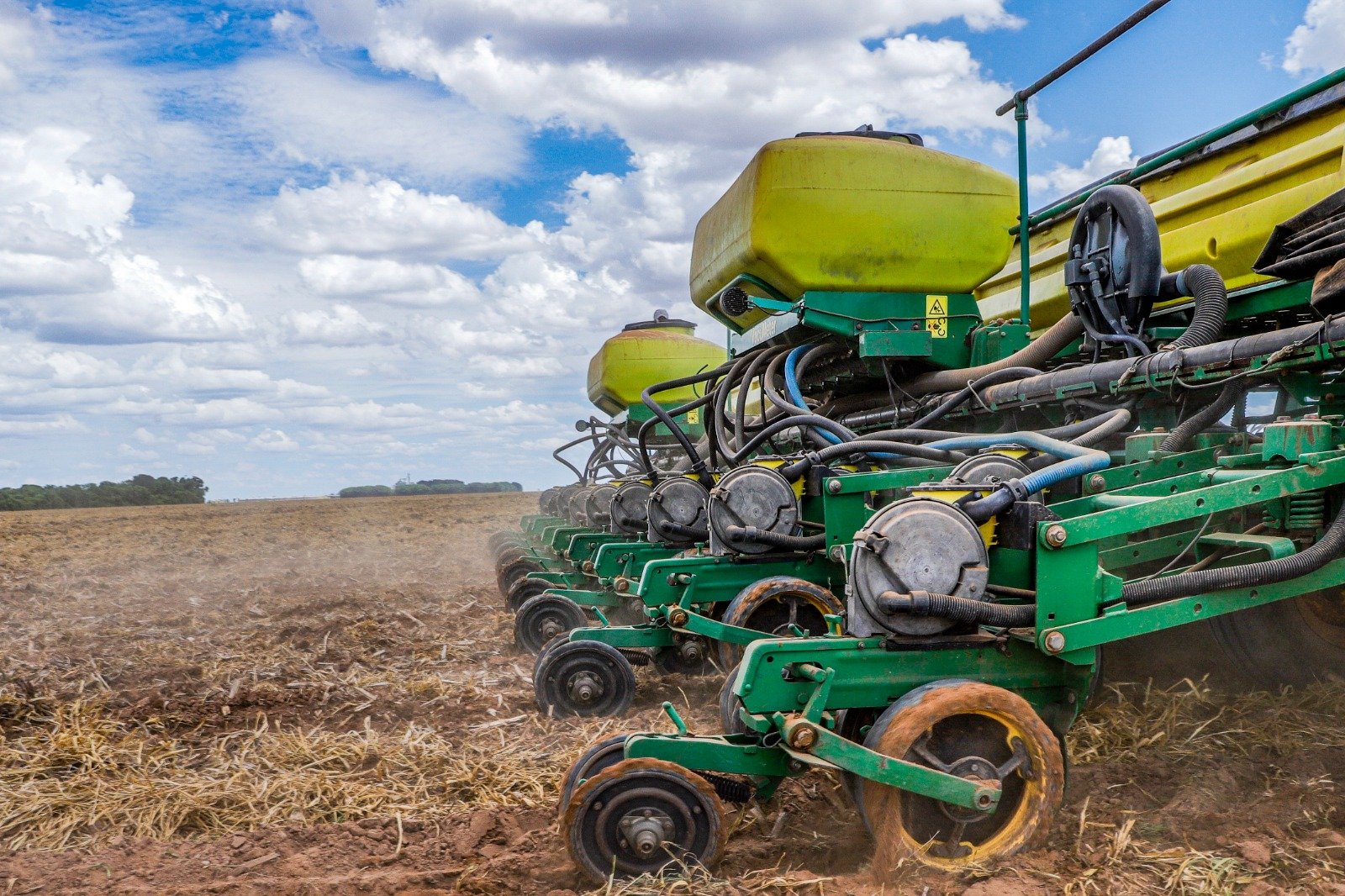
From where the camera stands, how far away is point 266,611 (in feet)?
31.0

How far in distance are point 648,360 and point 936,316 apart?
5667mm

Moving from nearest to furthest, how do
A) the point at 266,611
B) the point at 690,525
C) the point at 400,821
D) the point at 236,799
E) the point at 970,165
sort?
the point at 400,821
the point at 236,799
the point at 690,525
the point at 970,165
the point at 266,611

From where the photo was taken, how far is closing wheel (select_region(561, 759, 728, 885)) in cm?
288

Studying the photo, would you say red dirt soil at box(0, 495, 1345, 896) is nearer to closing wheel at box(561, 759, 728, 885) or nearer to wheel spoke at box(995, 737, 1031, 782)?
closing wheel at box(561, 759, 728, 885)

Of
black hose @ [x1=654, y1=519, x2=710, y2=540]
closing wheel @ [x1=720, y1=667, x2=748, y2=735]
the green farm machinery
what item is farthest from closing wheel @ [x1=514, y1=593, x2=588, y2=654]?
closing wheel @ [x1=720, y1=667, x2=748, y2=735]

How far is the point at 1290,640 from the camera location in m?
4.36

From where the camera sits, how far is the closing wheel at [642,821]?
9.46 feet

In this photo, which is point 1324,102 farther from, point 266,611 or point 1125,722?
point 266,611

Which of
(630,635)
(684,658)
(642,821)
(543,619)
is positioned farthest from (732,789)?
(543,619)

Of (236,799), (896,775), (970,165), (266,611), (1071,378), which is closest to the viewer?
(896,775)

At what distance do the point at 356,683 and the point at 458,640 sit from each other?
1720 mm

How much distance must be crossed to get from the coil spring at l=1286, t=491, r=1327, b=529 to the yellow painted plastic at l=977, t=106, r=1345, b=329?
2614mm

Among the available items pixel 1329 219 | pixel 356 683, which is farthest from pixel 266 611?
pixel 1329 219

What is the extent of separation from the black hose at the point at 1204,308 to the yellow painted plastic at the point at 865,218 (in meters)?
1.82
